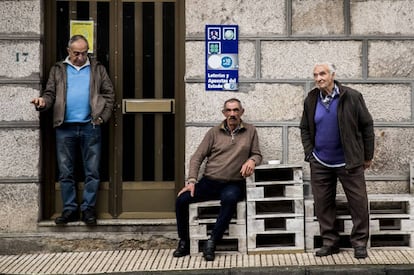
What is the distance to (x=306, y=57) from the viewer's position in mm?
7715

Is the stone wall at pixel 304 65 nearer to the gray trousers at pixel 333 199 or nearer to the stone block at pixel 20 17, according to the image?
the gray trousers at pixel 333 199

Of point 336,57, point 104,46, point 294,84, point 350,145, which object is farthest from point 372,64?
point 104,46

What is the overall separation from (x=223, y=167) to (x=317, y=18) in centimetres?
196

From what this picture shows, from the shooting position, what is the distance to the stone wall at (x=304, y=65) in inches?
303

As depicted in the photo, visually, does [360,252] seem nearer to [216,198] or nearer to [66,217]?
[216,198]

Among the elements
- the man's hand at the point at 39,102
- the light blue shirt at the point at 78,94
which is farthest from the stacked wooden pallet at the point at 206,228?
the man's hand at the point at 39,102

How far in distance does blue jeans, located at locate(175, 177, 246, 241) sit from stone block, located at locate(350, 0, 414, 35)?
7.09 feet

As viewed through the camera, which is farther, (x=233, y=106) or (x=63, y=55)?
(x=63, y=55)

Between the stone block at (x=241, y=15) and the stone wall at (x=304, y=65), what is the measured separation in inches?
0.4

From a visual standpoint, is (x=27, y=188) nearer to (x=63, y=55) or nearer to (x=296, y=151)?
(x=63, y=55)

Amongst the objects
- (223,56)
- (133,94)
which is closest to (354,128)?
(223,56)

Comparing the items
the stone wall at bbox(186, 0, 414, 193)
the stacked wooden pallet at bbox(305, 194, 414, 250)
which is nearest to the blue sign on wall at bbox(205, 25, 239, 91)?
the stone wall at bbox(186, 0, 414, 193)

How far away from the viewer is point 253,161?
7141 mm

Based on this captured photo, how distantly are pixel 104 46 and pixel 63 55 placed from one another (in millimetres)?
467
